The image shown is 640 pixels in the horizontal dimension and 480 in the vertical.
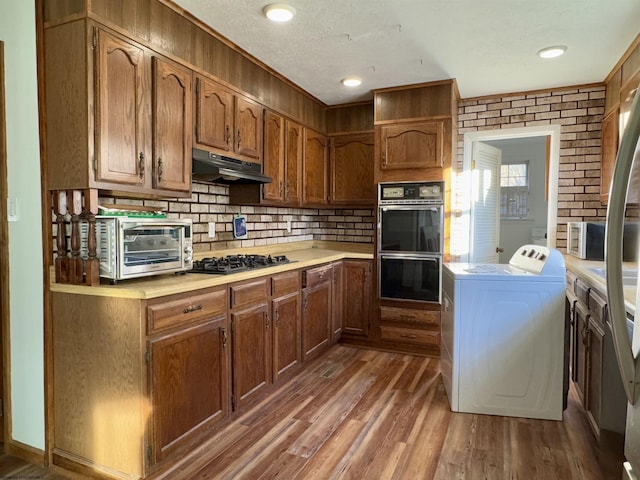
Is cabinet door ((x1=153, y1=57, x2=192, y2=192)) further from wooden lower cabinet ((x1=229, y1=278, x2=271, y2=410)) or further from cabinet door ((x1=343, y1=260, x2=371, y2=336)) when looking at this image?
cabinet door ((x1=343, y1=260, x2=371, y2=336))

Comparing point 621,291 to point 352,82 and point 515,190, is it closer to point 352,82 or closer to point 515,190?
point 352,82

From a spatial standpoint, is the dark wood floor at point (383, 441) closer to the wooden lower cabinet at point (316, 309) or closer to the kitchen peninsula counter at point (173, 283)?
the wooden lower cabinet at point (316, 309)

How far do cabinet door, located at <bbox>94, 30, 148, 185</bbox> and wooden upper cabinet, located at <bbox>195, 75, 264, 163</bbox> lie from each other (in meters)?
0.45

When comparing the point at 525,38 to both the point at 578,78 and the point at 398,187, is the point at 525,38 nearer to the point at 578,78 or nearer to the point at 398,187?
the point at 578,78

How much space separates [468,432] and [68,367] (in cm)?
214

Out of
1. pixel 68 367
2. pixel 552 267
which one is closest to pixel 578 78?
pixel 552 267

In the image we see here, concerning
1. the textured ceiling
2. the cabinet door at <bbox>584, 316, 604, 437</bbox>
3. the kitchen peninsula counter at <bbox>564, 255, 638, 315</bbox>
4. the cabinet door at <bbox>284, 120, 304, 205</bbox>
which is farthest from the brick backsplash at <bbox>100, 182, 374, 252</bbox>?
the cabinet door at <bbox>584, 316, 604, 437</bbox>

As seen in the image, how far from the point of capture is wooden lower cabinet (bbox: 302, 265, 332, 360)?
3168mm

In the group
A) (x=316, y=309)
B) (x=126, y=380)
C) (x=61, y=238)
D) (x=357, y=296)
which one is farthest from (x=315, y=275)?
(x=61, y=238)

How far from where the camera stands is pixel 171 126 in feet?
7.40

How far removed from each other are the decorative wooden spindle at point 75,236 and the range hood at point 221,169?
0.72 metres

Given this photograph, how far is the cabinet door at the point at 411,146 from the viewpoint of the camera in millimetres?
3537

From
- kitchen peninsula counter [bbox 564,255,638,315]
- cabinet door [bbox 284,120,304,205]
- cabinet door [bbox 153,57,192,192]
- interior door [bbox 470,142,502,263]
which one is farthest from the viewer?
interior door [bbox 470,142,502,263]

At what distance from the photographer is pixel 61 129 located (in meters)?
1.87
